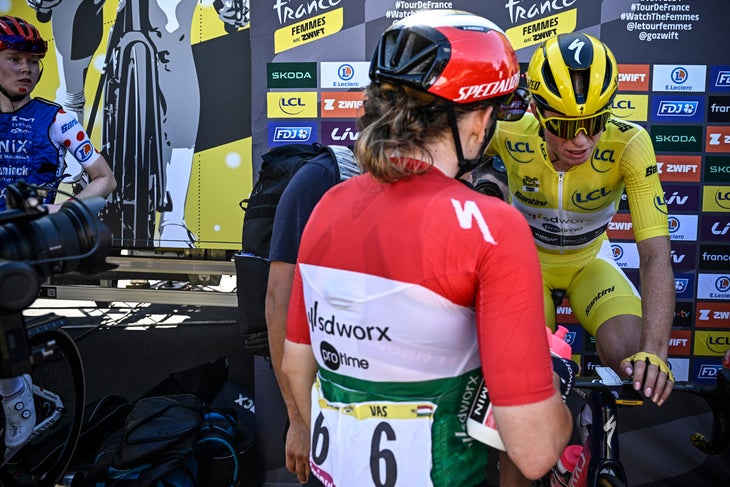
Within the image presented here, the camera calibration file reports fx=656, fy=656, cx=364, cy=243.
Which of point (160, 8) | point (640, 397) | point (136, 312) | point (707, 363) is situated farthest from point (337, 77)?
point (136, 312)

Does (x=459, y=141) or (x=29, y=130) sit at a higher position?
(x=29, y=130)

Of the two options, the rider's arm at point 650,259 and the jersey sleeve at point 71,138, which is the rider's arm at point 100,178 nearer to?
the jersey sleeve at point 71,138

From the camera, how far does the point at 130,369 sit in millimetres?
5867

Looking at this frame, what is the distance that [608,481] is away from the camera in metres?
2.29

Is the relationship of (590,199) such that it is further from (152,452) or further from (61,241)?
(152,452)

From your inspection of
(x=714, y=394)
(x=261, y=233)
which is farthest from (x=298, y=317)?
(x=714, y=394)

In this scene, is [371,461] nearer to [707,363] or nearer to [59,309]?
[707,363]

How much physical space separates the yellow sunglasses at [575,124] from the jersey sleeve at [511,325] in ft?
4.43

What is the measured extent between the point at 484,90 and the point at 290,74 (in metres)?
2.61

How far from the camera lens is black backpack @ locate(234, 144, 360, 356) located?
2426mm

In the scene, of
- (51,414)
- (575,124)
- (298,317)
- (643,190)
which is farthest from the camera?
(51,414)

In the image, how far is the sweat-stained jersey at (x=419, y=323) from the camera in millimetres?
1241

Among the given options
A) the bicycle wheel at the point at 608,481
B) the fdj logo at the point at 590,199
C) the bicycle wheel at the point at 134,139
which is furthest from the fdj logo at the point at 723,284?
the bicycle wheel at the point at 134,139

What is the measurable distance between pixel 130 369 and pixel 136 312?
85.9 inches
